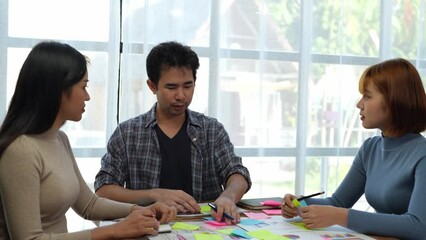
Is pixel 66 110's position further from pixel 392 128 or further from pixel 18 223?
pixel 392 128

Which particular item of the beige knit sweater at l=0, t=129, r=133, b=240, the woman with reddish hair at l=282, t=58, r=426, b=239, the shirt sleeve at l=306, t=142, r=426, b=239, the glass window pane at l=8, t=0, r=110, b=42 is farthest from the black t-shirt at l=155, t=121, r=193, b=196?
the glass window pane at l=8, t=0, r=110, b=42

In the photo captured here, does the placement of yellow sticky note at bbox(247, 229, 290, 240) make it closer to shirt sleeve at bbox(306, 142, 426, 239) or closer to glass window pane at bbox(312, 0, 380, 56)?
shirt sleeve at bbox(306, 142, 426, 239)

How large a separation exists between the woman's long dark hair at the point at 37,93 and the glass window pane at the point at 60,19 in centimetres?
126

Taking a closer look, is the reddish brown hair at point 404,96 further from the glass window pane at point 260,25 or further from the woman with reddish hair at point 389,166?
the glass window pane at point 260,25

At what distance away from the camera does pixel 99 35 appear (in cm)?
266

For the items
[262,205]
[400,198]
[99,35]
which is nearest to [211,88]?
[99,35]

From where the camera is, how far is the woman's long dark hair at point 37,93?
4.49 ft

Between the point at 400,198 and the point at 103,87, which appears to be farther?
the point at 103,87

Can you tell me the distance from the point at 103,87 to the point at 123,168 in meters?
0.83

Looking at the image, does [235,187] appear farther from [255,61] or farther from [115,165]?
[255,61]

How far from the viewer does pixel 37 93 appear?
137 cm

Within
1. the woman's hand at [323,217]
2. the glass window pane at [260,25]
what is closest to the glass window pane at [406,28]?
the glass window pane at [260,25]

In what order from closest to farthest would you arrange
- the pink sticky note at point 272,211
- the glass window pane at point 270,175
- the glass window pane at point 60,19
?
the pink sticky note at point 272,211
the glass window pane at point 60,19
the glass window pane at point 270,175

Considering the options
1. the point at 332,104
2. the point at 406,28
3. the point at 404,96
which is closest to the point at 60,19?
the point at 332,104
